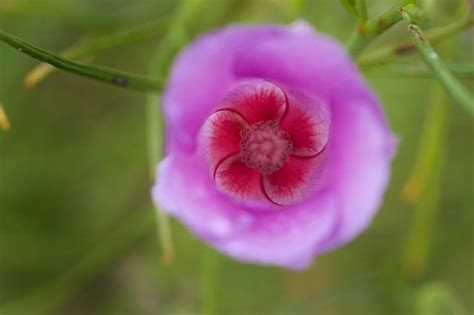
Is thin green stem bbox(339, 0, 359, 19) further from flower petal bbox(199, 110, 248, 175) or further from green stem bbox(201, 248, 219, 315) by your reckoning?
green stem bbox(201, 248, 219, 315)

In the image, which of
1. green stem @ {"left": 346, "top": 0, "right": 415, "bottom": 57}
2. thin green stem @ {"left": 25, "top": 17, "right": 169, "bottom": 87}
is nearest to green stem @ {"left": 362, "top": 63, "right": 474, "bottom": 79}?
green stem @ {"left": 346, "top": 0, "right": 415, "bottom": 57}

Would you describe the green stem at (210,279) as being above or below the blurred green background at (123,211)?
below

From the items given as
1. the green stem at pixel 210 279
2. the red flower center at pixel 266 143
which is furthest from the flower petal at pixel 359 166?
the green stem at pixel 210 279

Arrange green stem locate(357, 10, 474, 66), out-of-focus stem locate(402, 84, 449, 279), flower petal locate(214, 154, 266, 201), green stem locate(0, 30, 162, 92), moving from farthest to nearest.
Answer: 1. out-of-focus stem locate(402, 84, 449, 279)
2. green stem locate(357, 10, 474, 66)
3. flower petal locate(214, 154, 266, 201)
4. green stem locate(0, 30, 162, 92)

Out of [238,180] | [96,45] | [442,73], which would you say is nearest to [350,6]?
[442,73]

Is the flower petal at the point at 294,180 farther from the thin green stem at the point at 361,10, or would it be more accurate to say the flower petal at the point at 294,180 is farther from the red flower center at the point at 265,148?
the thin green stem at the point at 361,10

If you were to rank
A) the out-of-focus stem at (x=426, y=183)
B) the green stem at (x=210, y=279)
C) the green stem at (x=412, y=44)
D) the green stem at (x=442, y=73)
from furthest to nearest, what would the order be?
the out-of-focus stem at (x=426, y=183), the green stem at (x=210, y=279), the green stem at (x=412, y=44), the green stem at (x=442, y=73)

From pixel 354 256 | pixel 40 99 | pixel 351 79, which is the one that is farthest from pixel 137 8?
pixel 351 79

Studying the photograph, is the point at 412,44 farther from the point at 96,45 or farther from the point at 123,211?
the point at 123,211
